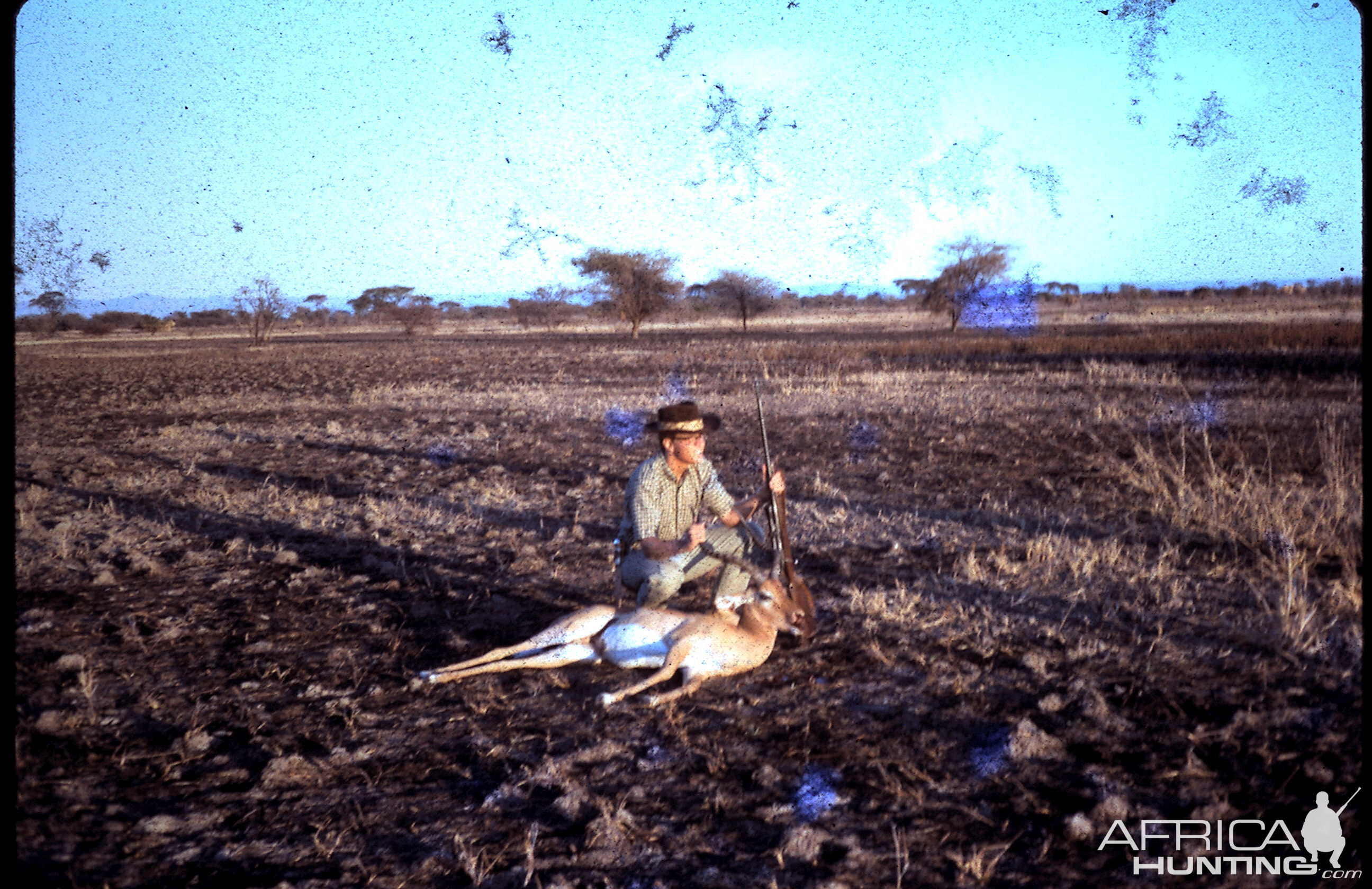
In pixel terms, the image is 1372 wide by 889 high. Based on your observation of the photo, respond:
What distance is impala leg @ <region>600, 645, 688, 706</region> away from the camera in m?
3.98

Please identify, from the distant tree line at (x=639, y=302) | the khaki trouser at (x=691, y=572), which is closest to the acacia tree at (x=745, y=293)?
the distant tree line at (x=639, y=302)

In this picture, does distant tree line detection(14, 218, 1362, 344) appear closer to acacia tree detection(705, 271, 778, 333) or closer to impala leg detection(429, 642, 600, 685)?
acacia tree detection(705, 271, 778, 333)

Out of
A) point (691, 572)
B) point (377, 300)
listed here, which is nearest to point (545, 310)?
point (377, 300)

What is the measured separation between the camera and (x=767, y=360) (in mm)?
23859

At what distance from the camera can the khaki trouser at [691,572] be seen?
15.6 ft

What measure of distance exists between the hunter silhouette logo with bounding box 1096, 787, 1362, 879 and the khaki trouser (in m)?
2.09

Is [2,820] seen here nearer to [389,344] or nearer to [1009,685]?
[1009,685]

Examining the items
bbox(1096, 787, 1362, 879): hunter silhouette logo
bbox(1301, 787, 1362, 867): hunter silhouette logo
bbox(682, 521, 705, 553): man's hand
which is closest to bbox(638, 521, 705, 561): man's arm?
bbox(682, 521, 705, 553): man's hand

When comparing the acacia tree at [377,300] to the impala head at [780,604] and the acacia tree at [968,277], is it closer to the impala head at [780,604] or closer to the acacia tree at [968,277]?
the acacia tree at [968,277]

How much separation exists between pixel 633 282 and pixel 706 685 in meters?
44.0

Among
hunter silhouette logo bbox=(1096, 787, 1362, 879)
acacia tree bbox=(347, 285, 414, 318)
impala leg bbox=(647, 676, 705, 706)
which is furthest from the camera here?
acacia tree bbox=(347, 285, 414, 318)

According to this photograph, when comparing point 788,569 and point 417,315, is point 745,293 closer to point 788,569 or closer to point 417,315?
point 417,315

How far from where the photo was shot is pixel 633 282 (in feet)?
155

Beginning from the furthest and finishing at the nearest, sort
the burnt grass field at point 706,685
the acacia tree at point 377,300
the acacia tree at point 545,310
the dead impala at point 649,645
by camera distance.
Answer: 1. the acacia tree at point 377,300
2. the acacia tree at point 545,310
3. the dead impala at point 649,645
4. the burnt grass field at point 706,685
